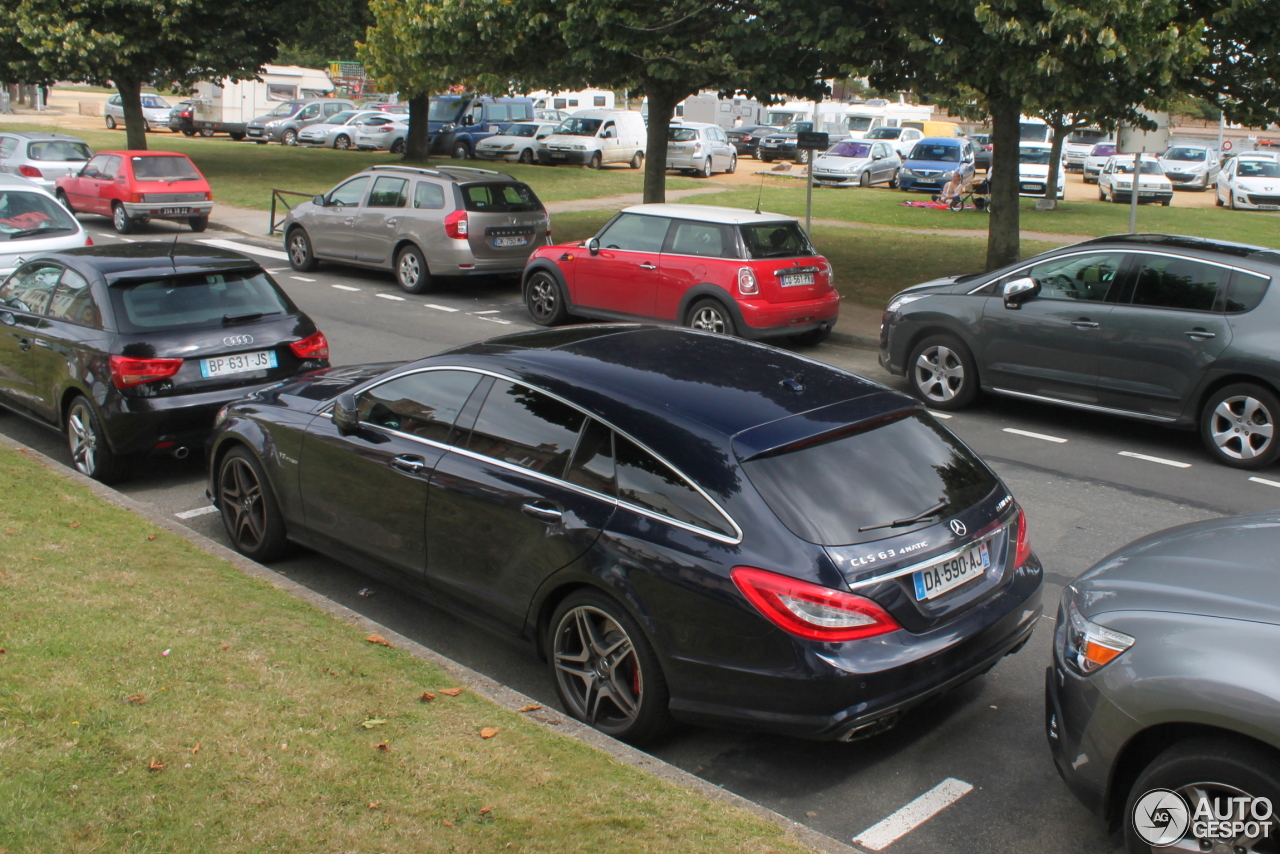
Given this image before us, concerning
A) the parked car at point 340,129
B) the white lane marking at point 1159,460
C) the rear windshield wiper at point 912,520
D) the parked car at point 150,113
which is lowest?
the white lane marking at point 1159,460

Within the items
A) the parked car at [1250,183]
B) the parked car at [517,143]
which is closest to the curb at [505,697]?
the parked car at [1250,183]

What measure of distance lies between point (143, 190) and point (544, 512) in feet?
67.6

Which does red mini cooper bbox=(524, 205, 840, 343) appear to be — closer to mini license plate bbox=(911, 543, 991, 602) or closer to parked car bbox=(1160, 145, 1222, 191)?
mini license plate bbox=(911, 543, 991, 602)

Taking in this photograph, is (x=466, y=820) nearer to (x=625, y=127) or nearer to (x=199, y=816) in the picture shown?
(x=199, y=816)

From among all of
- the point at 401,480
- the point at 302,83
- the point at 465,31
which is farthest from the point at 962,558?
the point at 302,83

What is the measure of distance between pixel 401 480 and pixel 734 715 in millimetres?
2059

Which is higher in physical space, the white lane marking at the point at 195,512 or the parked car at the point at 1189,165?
the parked car at the point at 1189,165

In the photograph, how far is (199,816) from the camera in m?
3.55

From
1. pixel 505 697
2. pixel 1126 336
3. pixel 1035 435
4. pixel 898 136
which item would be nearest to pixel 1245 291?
pixel 1126 336

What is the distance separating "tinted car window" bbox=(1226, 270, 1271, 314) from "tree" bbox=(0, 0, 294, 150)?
83.9 feet

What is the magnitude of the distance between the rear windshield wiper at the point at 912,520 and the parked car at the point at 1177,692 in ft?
2.01

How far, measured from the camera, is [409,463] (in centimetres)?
536

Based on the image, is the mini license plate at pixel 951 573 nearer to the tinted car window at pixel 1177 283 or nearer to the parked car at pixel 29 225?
the tinted car window at pixel 1177 283

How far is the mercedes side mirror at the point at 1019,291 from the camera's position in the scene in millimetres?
10062
